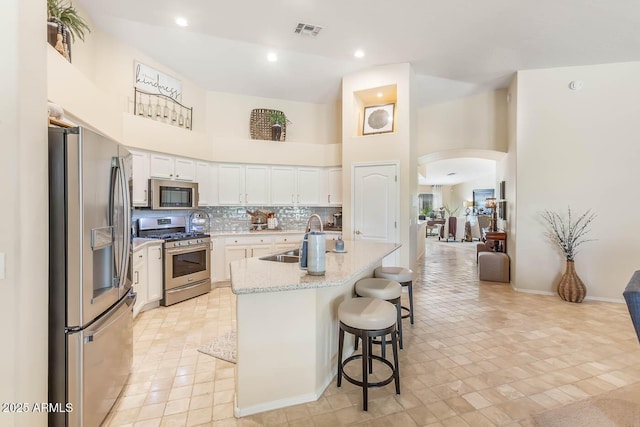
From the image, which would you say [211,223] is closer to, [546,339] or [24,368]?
[24,368]

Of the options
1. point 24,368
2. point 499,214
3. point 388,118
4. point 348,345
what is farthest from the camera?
point 499,214

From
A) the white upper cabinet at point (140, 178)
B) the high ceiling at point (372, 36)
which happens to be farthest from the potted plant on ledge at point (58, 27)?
the white upper cabinet at point (140, 178)

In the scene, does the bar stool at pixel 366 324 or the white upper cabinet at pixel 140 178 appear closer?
the bar stool at pixel 366 324

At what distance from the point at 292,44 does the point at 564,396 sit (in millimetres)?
4587

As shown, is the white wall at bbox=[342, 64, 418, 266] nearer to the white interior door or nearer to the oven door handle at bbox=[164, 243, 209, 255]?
the white interior door

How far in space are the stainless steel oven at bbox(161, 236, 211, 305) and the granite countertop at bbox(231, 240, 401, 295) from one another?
81.7 inches

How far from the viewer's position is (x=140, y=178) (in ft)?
12.9

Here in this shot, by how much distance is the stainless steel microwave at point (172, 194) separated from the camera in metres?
4.05

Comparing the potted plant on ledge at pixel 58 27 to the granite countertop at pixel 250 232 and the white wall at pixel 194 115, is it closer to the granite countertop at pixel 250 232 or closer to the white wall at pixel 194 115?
the white wall at pixel 194 115

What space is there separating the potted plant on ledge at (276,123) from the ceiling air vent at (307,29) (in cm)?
196

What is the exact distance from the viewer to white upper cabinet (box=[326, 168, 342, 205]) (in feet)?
18.5

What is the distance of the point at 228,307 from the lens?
3.95 metres

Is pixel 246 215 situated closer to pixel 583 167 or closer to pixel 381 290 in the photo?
pixel 381 290

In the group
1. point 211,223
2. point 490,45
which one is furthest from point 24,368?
point 490,45
